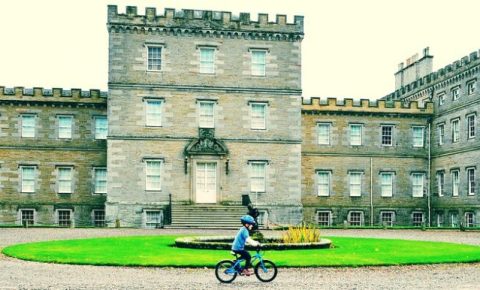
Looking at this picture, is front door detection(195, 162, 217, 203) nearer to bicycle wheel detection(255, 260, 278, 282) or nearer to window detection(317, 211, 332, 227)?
window detection(317, 211, 332, 227)

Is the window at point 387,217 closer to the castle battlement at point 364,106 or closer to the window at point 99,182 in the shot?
the castle battlement at point 364,106

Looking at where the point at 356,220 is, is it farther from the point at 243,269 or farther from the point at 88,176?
the point at 243,269

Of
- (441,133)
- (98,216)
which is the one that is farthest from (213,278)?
(441,133)

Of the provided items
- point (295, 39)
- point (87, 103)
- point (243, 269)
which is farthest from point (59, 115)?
point (243, 269)

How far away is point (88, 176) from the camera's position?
43.4 meters

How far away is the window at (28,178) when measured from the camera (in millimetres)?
42875

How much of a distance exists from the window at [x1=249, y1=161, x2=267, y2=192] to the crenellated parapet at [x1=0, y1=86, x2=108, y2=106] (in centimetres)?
1055

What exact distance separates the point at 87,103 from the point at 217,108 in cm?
885

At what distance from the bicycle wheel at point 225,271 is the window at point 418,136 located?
3549 cm

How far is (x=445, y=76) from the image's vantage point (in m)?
45.2

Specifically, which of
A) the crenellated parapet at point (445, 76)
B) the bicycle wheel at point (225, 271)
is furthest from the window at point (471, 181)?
the bicycle wheel at point (225, 271)

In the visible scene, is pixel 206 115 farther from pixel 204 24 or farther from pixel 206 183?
pixel 204 24

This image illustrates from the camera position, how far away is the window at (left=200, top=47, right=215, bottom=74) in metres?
40.4

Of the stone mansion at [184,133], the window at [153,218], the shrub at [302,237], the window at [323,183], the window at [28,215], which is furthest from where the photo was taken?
the window at [323,183]
